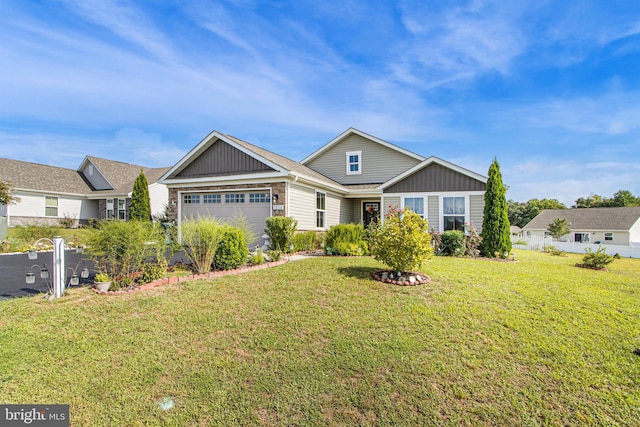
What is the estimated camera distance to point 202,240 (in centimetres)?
734

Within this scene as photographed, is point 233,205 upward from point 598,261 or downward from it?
upward

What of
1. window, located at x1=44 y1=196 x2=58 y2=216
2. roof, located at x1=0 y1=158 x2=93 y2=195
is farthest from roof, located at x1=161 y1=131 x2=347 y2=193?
window, located at x1=44 y1=196 x2=58 y2=216

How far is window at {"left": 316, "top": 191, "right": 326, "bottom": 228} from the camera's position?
1414 cm

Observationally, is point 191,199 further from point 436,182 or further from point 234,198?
point 436,182

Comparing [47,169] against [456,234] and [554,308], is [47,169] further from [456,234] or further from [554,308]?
[554,308]

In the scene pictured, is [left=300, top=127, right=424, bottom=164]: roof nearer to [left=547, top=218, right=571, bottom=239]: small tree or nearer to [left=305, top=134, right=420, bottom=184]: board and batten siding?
[left=305, top=134, right=420, bottom=184]: board and batten siding

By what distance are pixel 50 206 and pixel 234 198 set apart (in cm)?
1827

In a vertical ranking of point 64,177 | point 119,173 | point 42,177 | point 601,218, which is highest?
point 119,173

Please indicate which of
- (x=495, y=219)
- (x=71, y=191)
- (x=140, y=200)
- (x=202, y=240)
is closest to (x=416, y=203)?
(x=495, y=219)

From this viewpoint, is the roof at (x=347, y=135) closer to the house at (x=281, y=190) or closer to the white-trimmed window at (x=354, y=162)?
the white-trimmed window at (x=354, y=162)

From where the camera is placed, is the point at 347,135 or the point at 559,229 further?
the point at 559,229

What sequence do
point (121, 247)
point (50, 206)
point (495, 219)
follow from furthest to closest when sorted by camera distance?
point (50, 206) → point (495, 219) → point (121, 247)

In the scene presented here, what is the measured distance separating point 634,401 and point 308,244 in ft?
32.3

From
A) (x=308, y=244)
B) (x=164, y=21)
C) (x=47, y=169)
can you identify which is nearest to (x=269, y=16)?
(x=164, y=21)
